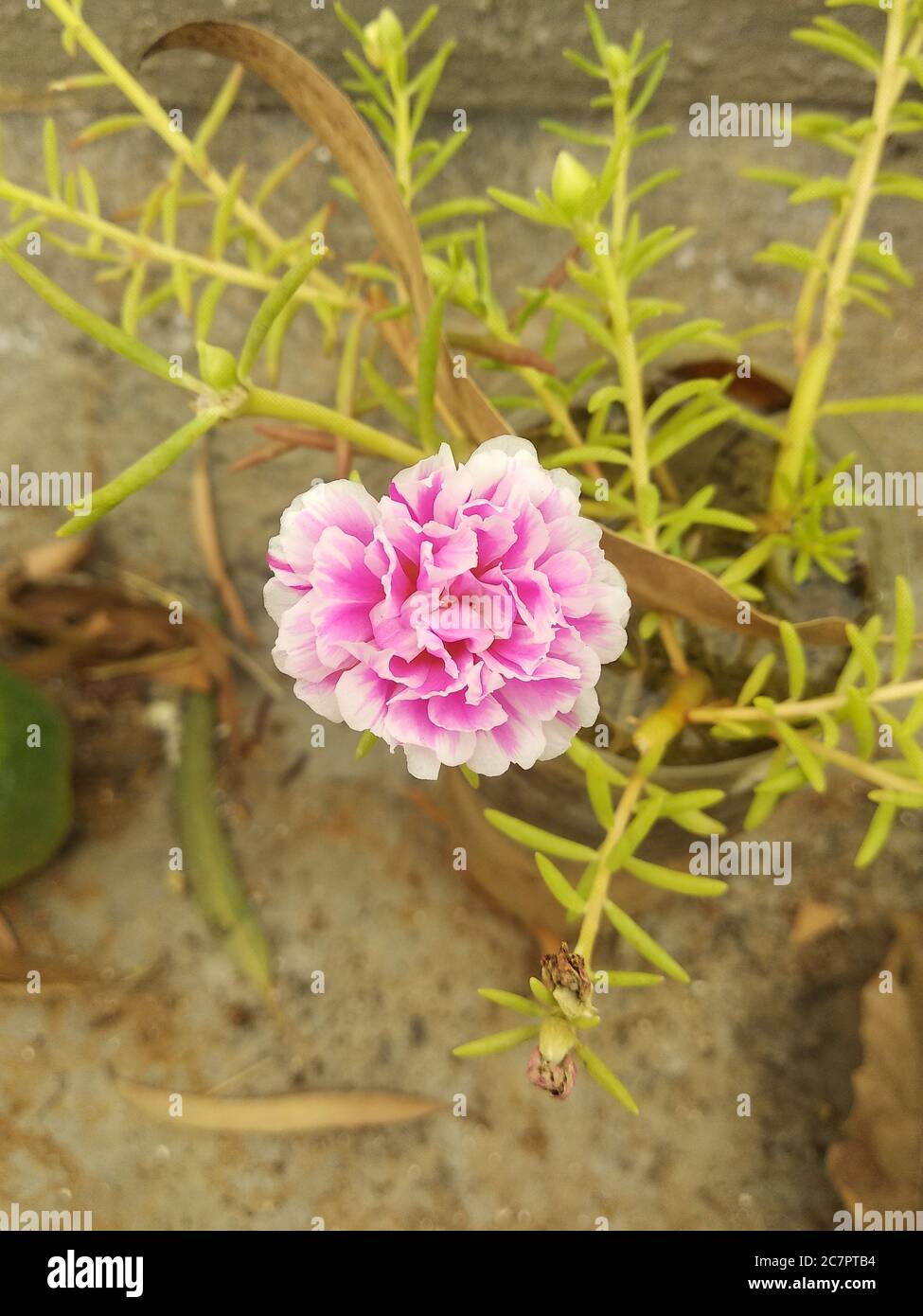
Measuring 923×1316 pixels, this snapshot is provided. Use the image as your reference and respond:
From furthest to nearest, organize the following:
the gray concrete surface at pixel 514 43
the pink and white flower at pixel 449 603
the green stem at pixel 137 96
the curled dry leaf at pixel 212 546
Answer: the curled dry leaf at pixel 212 546 < the gray concrete surface at pixel 514 43 < the green stem at pixel 137 96 < the pink and white flower at pixel 449 603

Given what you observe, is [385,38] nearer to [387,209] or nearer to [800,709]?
[387,209]

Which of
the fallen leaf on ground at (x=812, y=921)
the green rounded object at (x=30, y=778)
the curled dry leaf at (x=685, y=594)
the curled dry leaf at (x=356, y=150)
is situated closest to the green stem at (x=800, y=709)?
the curled dry leaf at (x=685, y=594)

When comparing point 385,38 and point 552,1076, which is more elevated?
point 385,38

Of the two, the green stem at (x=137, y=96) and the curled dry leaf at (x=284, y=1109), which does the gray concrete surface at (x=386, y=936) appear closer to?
the curled dry leaf at (x=284, y=1109)

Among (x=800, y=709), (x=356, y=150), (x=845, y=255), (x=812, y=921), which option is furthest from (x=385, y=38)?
(x=812, y=921)
